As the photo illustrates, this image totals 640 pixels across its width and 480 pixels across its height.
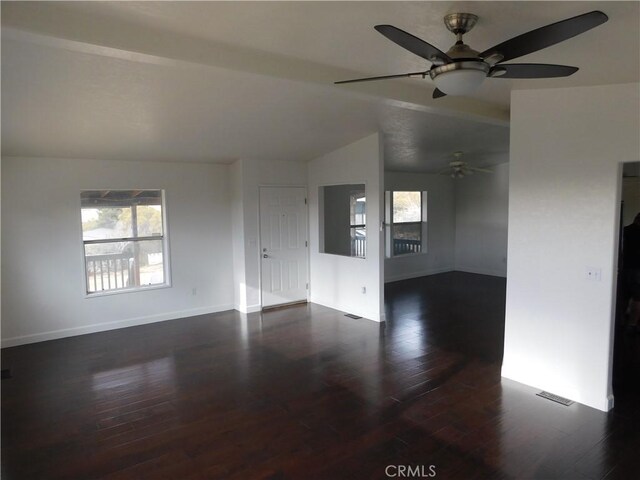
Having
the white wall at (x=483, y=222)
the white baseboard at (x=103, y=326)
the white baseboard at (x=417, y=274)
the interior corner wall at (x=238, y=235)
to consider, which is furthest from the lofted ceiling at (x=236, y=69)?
the white wall at (x=483, y=222)

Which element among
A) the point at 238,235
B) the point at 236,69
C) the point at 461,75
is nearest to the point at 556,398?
the point at 461,75

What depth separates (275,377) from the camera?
4035mm

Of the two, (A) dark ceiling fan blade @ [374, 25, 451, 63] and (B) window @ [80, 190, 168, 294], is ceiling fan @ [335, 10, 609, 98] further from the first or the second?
(B) window @ [80, 190, 168, 294]

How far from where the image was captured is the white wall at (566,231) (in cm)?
321

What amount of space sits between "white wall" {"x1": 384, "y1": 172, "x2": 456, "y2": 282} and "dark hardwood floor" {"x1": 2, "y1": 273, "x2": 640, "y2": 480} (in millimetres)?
3475

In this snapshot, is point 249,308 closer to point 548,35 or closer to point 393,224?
point 393,224

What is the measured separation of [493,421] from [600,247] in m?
1.56

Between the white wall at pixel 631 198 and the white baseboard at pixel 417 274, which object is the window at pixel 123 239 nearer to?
the white baseboard at pixel 417 274

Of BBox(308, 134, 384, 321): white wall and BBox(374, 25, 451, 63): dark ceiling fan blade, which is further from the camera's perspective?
BBox(308, 134, 384, 321): white wall

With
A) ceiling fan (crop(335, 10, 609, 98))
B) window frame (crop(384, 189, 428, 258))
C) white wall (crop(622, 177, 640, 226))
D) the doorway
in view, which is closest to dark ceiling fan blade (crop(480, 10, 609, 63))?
ceiling fan (crop(335, 10, 609, 98))

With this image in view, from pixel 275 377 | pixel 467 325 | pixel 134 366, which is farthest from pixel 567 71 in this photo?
pixel 134 366

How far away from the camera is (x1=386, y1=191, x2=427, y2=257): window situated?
8.71m

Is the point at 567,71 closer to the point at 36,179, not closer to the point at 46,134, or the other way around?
the point at 46,134

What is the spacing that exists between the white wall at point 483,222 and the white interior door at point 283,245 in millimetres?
4360
